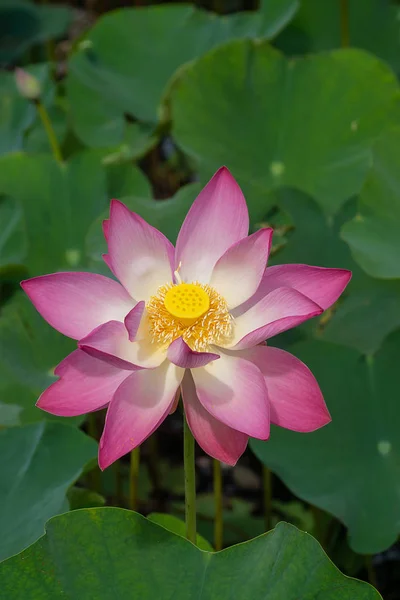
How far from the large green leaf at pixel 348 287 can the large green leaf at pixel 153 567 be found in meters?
0.57

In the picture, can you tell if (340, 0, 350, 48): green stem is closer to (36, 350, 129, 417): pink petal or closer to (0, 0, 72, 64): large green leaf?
(0, 0, 72, 64): large green leaf

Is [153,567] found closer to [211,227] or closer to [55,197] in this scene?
[211,227]

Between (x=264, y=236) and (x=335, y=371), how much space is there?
0.45 meters

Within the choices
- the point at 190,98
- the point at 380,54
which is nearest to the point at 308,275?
the point at 190,98

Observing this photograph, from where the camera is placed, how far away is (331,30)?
7.04 feet

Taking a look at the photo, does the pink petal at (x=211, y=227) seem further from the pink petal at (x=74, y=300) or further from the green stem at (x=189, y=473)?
the green stem at (x=189, y=473)

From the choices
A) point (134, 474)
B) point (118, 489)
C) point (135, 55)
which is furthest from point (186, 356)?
point (135, 55)

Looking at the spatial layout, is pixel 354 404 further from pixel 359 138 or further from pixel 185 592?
pixel 359 138

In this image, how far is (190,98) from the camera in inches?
67.6

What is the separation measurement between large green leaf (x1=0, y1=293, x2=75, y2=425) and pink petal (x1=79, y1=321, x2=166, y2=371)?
0.35 metres

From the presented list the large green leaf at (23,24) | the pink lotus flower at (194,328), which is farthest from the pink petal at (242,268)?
the large green leaf at (23,24)

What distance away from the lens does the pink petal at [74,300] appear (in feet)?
2.92

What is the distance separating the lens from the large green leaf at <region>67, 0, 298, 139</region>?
1.99m

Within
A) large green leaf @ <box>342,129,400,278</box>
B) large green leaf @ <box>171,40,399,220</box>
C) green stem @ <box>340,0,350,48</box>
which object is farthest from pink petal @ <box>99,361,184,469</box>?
green stem @ <box>340,0,350,48</box>
